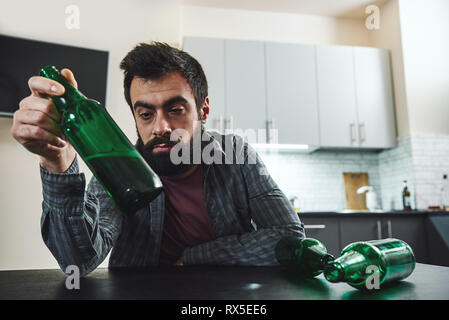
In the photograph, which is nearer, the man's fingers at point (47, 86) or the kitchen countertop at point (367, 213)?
the man's fingers at point (47, 86)

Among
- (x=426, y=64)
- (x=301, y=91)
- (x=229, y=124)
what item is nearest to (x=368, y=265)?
(x=229, y=124)

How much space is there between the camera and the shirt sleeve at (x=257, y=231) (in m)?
0.94

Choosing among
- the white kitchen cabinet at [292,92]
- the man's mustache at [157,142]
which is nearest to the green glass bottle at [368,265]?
the man's mustache at [157,142]

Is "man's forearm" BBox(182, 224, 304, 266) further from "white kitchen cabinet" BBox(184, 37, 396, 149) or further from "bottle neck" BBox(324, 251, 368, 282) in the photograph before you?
"white kitchen cabinet" BBox(184, 37, 396, 149)

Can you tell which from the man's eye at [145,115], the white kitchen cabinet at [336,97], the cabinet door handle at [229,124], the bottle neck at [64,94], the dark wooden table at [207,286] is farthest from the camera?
the white kitchen cabinet at [336,97]

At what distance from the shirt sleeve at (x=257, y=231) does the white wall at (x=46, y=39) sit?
1.83m

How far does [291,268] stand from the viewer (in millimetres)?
641

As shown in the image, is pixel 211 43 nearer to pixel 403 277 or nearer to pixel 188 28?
pixel 188 28

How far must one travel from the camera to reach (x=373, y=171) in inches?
138

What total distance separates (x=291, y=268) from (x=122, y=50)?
2645mm

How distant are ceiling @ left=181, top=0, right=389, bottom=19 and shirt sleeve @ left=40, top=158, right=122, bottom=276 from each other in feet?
10.2

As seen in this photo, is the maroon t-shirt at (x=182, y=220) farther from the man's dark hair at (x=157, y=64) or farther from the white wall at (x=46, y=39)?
the white wall at (x=46, y=39)

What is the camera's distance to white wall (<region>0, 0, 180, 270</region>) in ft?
8.32

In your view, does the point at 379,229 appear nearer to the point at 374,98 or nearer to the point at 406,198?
the point at 406,198
